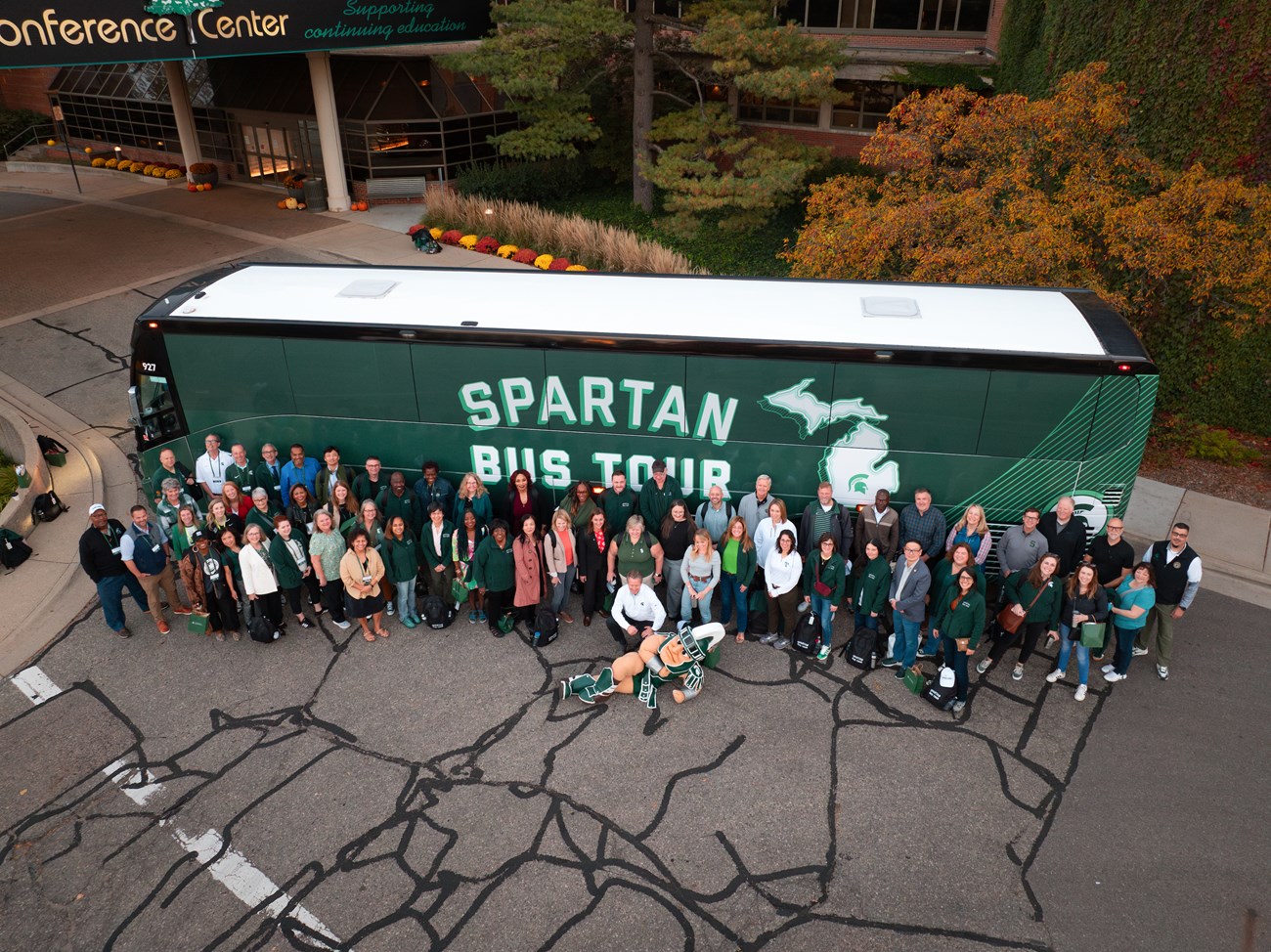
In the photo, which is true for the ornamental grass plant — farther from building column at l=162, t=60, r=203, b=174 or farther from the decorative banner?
building column at l=162, t=60, r=203, b=174

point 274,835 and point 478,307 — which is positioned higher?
point 478,307

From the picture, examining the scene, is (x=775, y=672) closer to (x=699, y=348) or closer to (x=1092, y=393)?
(x=699, y=348)

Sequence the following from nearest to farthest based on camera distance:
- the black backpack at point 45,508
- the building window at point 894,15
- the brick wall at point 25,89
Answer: the black backpack at point 45,508
the building window at point 894,15
the brick wall at point 25,89

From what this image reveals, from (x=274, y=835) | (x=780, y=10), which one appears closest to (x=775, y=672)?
(x=274, y=835)

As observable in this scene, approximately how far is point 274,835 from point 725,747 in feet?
13.0

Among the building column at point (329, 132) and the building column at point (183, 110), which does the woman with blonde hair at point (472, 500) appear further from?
the building column at point (183, 110)

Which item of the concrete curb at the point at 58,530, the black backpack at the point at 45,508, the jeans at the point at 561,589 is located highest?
the jeans at the point at 561,589

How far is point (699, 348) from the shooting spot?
898 cm

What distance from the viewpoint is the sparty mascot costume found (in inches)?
329

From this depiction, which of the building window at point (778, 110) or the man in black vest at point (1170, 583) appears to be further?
the building window at point (778, 110)

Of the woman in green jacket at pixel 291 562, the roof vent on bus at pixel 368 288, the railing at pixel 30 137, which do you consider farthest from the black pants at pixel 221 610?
the railing at pixel 30 137

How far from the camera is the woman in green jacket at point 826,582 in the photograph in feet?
28.3

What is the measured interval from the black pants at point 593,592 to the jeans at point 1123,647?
17.1ft

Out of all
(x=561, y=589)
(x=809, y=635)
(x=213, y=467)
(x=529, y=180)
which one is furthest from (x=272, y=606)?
(x=529, y=180)
